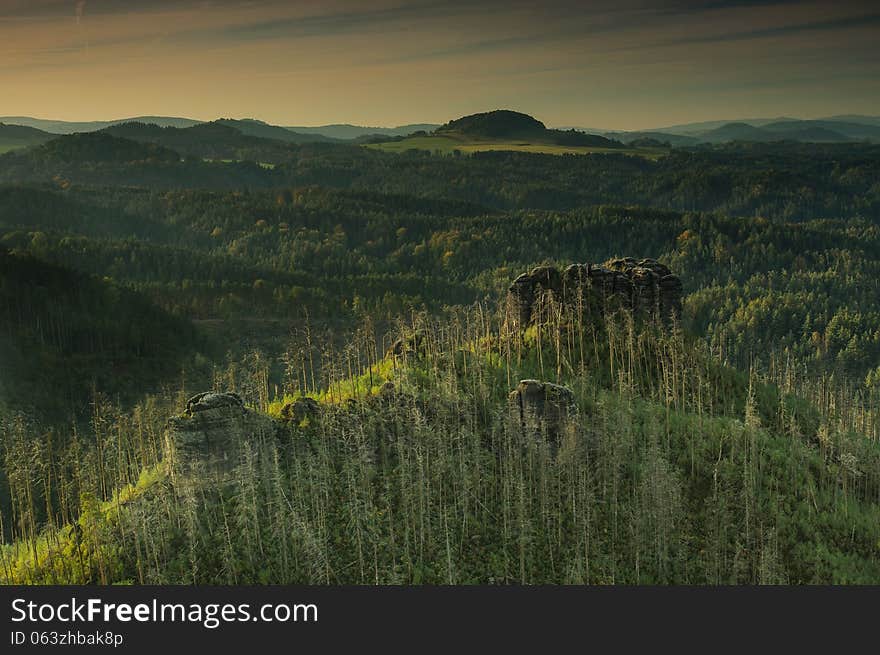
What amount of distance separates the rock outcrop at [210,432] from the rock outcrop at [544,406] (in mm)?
24816

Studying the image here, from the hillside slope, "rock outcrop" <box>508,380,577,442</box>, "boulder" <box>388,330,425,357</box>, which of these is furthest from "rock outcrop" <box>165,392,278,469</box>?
"boulder" <box>388,330,425,357</box>

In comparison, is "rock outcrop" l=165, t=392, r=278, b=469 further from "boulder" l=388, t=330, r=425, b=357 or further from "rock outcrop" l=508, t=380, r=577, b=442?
"boulder" l=388, t=330, r=425, b=357

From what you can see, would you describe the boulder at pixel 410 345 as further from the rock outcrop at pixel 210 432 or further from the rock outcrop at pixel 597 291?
the rock outcrop at pixel 210 432

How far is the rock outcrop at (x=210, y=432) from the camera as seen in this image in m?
67.9

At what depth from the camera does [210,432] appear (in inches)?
2702

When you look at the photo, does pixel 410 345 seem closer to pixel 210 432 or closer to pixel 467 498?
pixel 467 498

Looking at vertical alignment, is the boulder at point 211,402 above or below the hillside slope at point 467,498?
above

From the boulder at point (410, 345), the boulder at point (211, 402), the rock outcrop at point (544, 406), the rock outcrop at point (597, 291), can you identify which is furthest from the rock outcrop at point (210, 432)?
the rock outcrop at point (597, 291)

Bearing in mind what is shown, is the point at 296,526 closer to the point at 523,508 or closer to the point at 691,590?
the point at 523,508

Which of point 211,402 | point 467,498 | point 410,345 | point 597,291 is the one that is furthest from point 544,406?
point 597,291

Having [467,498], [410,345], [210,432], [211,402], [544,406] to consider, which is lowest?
[467,498]

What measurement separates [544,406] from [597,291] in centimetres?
3307

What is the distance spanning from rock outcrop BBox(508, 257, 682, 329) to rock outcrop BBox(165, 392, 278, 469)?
44.8 meters

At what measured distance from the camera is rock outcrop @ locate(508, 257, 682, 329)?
105625mm
